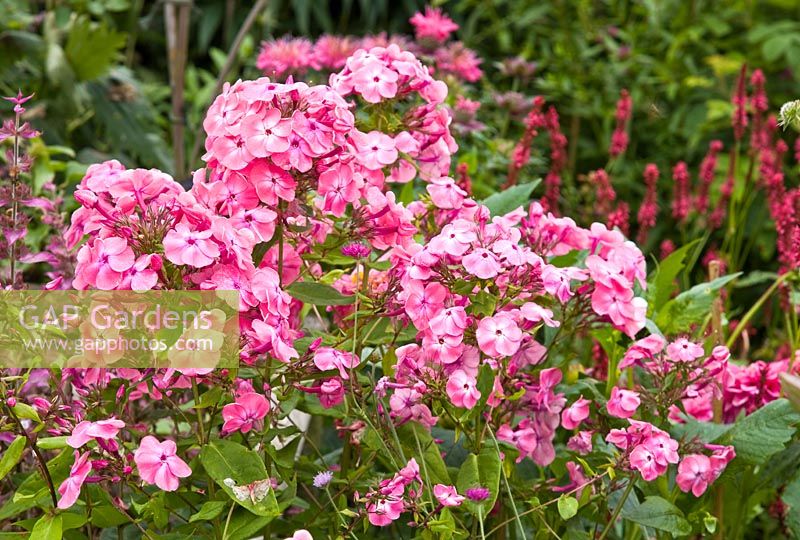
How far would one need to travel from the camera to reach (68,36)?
2812mm

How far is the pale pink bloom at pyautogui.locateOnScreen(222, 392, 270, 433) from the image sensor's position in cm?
104

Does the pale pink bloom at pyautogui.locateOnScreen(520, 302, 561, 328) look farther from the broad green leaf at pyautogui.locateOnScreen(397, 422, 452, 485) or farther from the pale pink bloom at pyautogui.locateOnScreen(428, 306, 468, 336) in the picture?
the broad green leaf at pyautogui.locateOnScreen(397, 422, 452, 485)

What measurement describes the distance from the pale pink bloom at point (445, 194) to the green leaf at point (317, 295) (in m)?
0.16

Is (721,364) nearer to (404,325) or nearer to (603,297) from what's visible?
(603,297)

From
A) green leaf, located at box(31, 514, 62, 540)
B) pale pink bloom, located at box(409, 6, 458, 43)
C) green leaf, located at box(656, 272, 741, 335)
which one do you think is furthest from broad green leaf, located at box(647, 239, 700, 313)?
pale pink bloom, located at box(409, 6, 458, 43)

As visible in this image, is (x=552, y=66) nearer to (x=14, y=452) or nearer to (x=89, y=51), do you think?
(x=89, y=51)

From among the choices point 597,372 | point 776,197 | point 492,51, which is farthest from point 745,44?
point 597,372

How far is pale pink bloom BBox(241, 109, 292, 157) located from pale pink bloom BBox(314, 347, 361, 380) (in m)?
0.20

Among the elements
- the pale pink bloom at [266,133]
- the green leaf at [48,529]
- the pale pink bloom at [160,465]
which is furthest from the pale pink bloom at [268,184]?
the green leaf at [48,529]

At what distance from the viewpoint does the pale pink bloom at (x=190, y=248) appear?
958 mm

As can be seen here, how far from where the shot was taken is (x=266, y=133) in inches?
40.9

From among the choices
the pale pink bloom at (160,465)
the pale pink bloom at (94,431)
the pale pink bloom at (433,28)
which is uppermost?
the pale pink bloom at (94,431)

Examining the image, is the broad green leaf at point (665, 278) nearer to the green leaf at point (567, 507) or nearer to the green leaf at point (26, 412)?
the green leaf at point (567, 507)

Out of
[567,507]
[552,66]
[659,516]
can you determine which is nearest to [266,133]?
[567,507]
